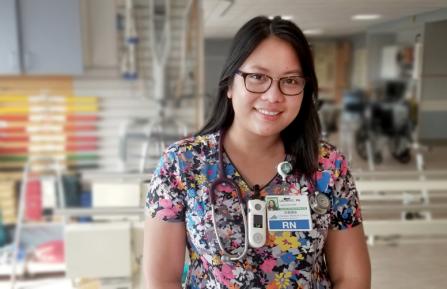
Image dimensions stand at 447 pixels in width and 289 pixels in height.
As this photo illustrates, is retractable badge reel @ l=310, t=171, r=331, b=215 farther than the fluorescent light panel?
No

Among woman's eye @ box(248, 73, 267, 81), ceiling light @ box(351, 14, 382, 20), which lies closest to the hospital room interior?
ceiling light @ box(351, 14, 382, 20)

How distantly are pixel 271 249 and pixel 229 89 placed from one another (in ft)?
1.39

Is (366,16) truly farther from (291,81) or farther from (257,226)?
(257,226)

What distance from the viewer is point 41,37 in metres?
2.43

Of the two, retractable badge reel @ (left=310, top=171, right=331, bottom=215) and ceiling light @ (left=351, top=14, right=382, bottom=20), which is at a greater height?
ceiling light @ (left=351, top=14, right=382, bottom=20)

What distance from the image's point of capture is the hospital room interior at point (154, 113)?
173 cm

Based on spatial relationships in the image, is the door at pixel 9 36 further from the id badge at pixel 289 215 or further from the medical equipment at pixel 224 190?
the id badge at pixel 289 215

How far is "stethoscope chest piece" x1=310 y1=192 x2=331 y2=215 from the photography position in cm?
112

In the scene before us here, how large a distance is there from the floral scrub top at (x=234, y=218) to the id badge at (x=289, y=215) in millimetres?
17

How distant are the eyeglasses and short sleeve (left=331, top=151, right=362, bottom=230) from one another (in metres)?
0.26

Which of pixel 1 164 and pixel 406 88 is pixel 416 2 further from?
pixel 1 164

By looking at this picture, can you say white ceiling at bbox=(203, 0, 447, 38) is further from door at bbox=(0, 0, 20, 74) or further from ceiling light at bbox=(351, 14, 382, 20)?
door at bbox=(0, 0, 20, 74)

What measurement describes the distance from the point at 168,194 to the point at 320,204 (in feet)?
1.29

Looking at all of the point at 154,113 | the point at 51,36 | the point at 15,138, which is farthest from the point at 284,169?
the point at 15,138
